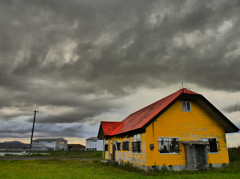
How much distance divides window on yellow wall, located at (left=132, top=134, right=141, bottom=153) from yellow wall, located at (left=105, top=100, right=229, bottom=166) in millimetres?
456

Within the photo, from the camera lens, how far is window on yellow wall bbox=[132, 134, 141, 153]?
1658 cm

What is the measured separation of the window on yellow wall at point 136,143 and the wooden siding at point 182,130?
122 cm

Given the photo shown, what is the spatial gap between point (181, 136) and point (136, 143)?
13.1ft

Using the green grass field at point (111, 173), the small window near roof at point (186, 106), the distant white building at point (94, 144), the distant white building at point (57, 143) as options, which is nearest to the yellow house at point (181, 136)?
the small window near roof at point (186, 106)

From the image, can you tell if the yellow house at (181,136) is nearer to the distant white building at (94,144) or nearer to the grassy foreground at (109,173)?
the grassy foreground at (109,173)

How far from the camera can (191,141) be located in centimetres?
1645

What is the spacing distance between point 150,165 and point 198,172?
379 cm

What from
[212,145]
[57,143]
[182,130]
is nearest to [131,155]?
[182,130]

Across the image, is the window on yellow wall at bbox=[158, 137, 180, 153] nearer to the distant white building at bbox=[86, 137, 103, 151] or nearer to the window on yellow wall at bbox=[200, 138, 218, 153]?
the window on yellow wall at bbox=[200, 138, 218, 153]

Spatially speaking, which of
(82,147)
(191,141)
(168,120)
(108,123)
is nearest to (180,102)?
(168,120)

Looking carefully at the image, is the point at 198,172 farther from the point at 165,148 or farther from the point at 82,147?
the point at 82,147

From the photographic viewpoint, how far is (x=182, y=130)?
17188 mm

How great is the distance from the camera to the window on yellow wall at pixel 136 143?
54.4ft

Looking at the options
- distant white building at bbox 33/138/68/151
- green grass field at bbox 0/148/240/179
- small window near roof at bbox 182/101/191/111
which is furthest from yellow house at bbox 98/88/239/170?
distant white building at bbox 33/138/68/151
